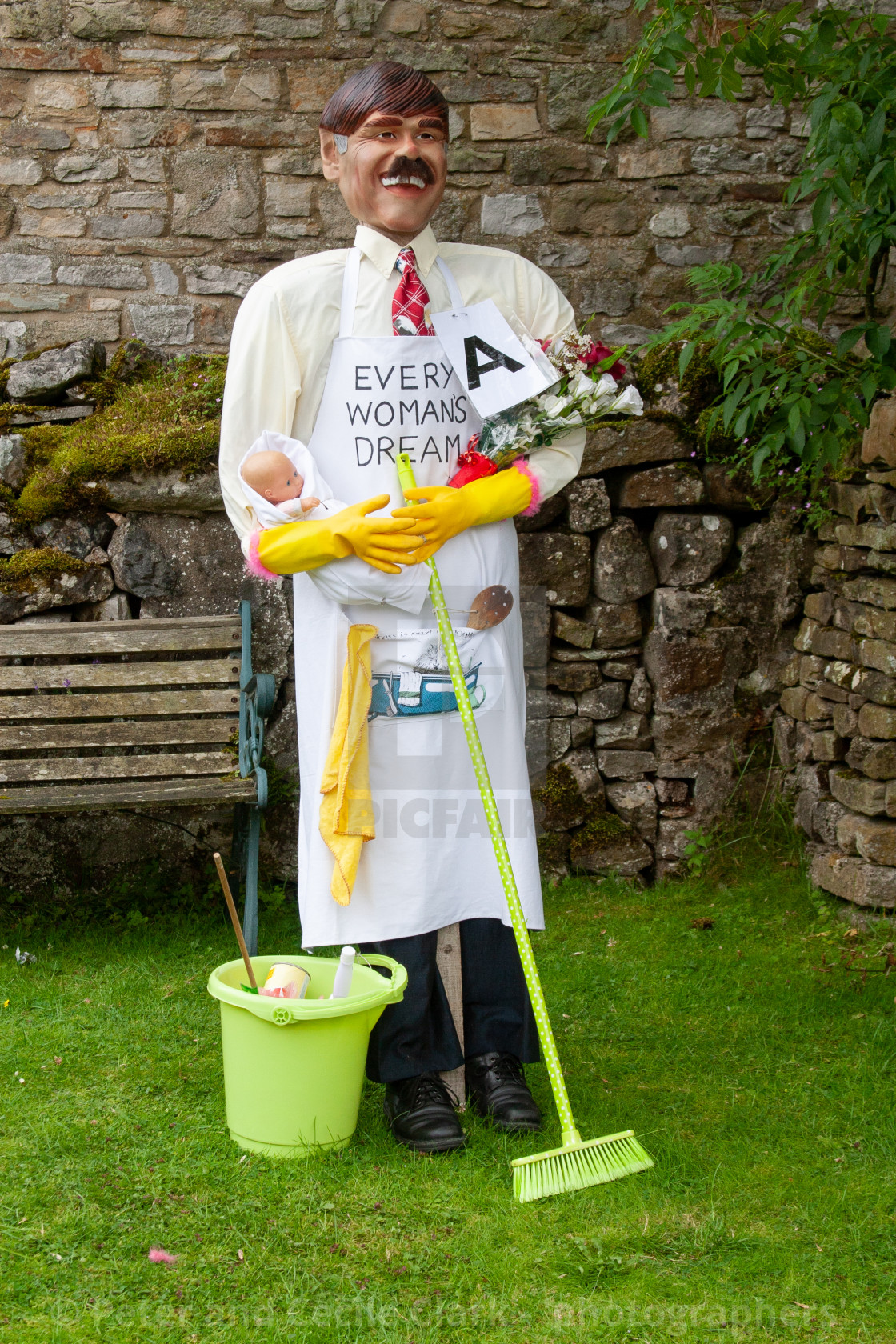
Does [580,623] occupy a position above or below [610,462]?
below

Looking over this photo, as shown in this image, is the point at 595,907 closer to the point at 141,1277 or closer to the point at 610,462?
the point at 610,462

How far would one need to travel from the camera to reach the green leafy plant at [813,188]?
273 centimetres

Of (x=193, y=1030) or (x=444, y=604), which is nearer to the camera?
(x=444, y=604)

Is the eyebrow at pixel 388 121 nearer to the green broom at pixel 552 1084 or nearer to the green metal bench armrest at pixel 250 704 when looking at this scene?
the green broom at pixel 552 1084

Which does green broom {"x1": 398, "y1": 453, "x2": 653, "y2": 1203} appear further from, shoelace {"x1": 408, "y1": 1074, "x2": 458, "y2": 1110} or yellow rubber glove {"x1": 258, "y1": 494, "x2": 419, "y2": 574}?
shoelace {"x1": 408, "y1": 1074, "x2": 458, "y2": 1110}

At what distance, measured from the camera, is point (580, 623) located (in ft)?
12.8

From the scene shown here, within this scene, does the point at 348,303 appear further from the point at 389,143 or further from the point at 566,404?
the point at 566,404

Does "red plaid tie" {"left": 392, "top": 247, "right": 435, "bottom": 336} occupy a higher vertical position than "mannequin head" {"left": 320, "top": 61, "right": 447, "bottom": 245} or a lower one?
lower


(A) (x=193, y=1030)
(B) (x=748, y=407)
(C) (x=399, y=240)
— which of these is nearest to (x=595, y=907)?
(A) (x=193, y=1030)

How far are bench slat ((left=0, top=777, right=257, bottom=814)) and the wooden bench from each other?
0.02 metres

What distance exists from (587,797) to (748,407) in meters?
1.43

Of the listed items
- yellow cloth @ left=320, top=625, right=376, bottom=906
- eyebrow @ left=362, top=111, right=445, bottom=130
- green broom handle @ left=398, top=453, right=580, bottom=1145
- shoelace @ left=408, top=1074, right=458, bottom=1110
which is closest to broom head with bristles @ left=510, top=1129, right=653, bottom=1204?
green broom handle @ left=398, top=453, right=580, bottom=1145

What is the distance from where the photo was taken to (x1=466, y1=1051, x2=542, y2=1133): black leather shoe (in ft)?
7.96

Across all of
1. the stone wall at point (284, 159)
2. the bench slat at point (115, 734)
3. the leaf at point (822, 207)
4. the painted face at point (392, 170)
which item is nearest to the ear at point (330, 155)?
the painted face at point (392, 170)
